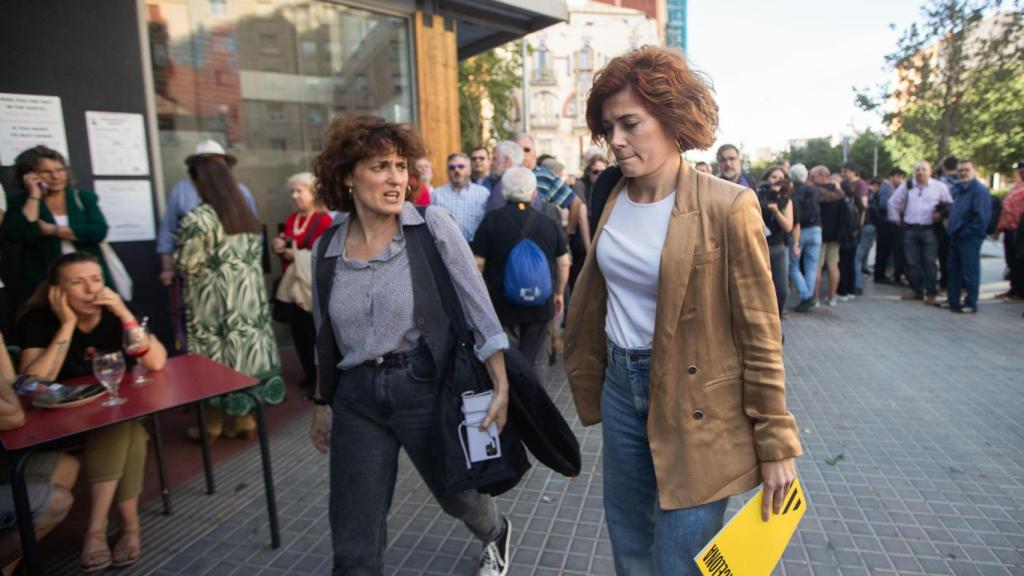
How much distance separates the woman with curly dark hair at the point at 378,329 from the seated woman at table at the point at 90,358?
1.46 metres

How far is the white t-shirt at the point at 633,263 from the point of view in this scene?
5.89 feet

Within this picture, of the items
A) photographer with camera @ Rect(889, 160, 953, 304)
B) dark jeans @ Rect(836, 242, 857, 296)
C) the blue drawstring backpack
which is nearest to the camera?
the blue drawstring backpack

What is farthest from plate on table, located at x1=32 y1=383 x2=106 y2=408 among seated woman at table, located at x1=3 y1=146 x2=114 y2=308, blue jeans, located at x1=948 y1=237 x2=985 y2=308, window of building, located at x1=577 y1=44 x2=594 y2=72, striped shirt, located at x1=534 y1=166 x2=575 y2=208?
window of building, located at x1=577 y1=44 x2=594 y2=72

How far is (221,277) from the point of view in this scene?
439cm

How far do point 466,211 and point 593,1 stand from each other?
54.3m

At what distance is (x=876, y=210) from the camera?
11555mm

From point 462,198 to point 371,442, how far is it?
3856 millimetres

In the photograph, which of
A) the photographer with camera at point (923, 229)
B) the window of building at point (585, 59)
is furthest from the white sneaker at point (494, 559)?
the window of building at point (585, 59)

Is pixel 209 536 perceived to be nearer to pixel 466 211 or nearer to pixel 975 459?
pixel 466 211

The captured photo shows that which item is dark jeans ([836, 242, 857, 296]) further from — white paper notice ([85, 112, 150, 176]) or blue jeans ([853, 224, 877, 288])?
white paper notice ([85, 112, 150, 176])

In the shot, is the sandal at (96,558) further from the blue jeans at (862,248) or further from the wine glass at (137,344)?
the blue jeans at (862,248)

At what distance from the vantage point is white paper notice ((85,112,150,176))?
487 cm

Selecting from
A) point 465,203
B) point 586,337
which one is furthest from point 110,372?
point 465,203

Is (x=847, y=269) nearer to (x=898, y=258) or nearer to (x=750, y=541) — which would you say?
(x=898, y=258)
